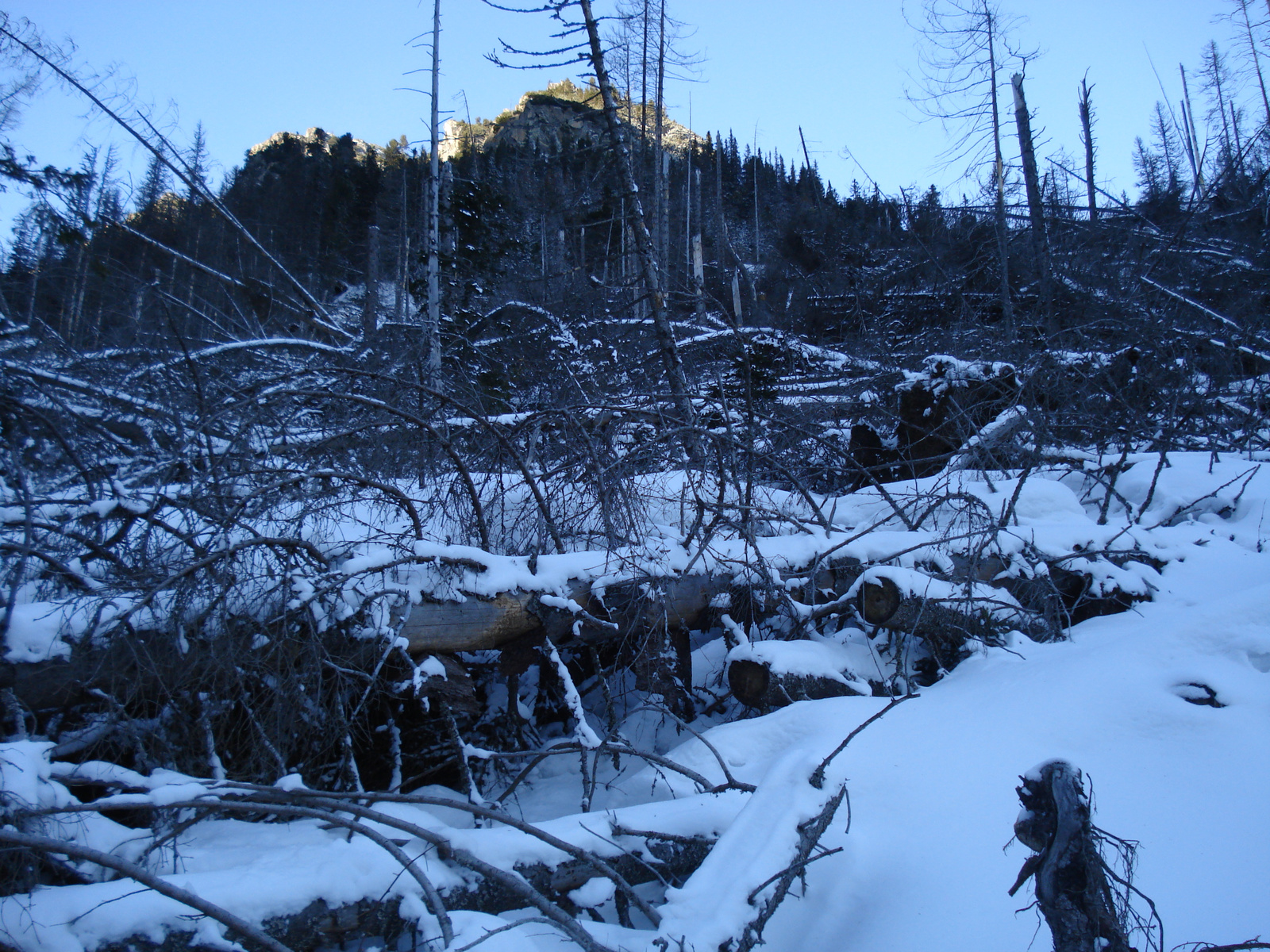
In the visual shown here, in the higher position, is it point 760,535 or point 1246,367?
point 1246,367

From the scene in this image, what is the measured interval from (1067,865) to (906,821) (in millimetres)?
918

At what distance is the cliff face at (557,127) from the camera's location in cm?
694

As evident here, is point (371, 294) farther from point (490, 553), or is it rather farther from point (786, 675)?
point (786, 675)

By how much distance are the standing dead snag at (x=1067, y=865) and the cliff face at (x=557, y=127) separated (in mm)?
6555

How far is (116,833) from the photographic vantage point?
2.15m

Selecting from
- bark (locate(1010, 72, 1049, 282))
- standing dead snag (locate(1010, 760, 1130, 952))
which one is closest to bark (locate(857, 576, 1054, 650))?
standing dead snag (locate(1010, 760, 1130, 952))

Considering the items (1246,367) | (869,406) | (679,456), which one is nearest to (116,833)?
(679,456)

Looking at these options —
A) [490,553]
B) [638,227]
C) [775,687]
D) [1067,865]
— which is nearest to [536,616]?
[490,553]

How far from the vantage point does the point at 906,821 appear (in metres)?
2.12

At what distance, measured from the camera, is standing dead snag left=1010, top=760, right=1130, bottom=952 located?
1.25m

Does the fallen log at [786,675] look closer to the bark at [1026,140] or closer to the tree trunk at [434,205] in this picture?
the tree trunk at [434,205]

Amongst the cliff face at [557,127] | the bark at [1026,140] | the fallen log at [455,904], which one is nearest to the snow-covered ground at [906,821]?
the fallen log at [455,904]

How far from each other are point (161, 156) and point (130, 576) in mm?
3646

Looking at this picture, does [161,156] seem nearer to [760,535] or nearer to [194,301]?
[194,301]
